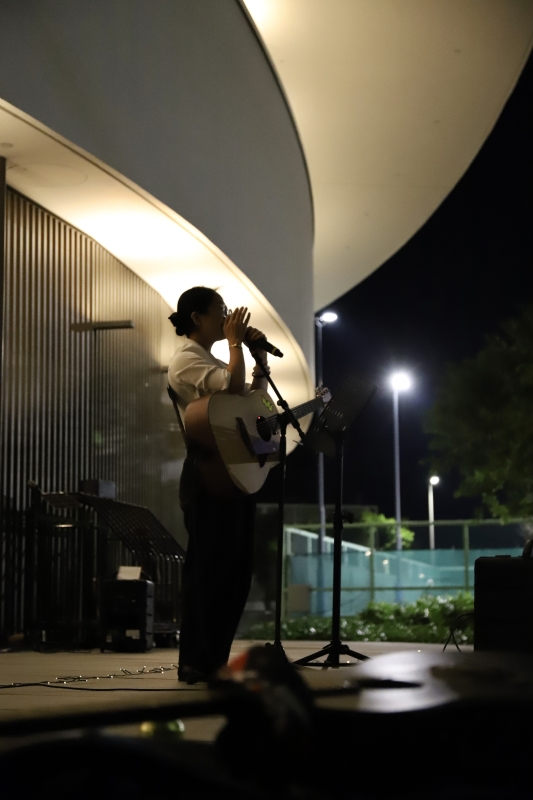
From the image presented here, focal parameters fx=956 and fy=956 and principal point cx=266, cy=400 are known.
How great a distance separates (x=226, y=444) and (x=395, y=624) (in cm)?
957

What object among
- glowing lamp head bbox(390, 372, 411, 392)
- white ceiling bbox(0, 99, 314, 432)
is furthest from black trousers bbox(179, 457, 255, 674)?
glowing lamp head bbox(390, 372, 411, 392)

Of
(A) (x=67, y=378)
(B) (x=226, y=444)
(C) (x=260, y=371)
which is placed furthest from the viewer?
(A) (x=67, y=378)

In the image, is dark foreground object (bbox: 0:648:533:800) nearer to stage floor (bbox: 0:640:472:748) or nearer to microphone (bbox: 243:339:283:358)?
stage floor (bbox: 0:640:472:748)

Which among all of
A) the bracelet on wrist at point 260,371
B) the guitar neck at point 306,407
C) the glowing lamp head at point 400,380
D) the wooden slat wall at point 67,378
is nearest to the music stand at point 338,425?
the guitar neck at point 306,407

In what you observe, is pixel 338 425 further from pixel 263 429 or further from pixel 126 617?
pixel 126 617

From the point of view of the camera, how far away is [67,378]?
8367 millimetres

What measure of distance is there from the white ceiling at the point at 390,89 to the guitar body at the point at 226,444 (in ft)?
23.7

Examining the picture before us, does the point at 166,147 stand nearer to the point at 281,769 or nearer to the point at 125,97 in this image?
the point at 125,97

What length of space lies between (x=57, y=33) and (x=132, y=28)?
109 centimetres

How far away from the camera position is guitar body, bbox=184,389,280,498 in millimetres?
3713

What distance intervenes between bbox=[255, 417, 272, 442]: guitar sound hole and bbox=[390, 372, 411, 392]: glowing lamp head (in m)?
21.4

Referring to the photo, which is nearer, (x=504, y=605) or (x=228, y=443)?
(x=504, y=605)

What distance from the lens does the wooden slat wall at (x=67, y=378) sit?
24.2 feet

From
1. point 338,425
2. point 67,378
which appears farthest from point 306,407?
point 67,378
